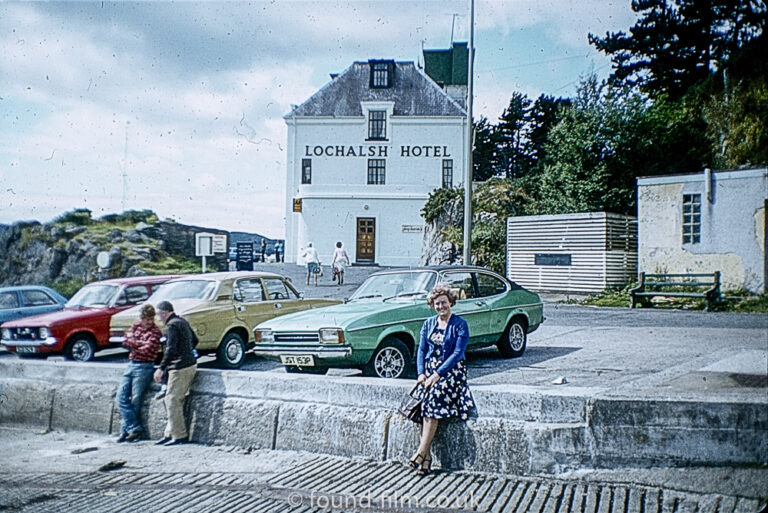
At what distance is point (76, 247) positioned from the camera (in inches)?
235

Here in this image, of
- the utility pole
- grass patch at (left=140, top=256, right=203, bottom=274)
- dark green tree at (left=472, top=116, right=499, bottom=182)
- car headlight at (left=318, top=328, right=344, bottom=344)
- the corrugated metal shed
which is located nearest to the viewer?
the corrugated metal shed

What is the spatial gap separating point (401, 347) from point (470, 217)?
2615mm

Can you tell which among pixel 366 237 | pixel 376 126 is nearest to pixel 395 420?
pixel 366 237

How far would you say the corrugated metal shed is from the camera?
359cm

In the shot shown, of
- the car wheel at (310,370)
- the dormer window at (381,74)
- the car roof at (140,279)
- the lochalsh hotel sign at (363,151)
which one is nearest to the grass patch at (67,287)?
the car roof at (140,279)

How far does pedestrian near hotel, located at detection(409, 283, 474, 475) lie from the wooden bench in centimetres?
178

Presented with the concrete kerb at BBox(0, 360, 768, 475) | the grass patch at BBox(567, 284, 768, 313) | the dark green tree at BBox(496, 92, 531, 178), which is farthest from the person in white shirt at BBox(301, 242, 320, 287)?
the grass patch at BBox(567, 284, 768, 313)

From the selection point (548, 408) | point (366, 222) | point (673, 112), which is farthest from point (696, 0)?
point (548, 408)

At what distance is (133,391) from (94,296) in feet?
3.14

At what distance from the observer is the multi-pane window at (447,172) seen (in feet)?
14.2

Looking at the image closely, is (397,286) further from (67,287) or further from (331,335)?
(67,287)

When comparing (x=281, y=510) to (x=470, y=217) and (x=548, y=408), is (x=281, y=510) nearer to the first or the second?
(x=548, y=408)

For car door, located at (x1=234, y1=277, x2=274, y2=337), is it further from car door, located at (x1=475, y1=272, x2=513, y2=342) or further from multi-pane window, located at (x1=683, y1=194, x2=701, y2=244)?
multi-pane window, located at (x1=683, y1=194, x2=701, y2=244)

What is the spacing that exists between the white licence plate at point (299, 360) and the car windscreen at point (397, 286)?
74 cm
